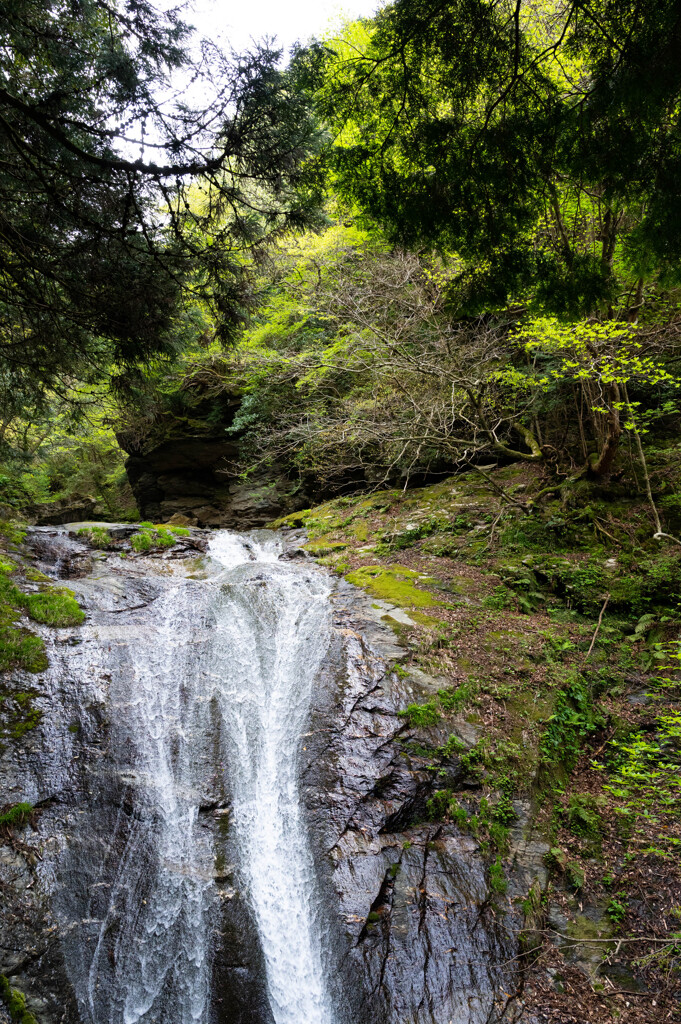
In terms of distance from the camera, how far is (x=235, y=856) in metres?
4.66

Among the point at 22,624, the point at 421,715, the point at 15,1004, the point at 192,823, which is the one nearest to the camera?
the point at 15,1004

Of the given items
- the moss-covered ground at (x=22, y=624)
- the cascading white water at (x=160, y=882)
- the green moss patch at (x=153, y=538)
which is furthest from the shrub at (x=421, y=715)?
the green moss patch at (x=153, y=538)

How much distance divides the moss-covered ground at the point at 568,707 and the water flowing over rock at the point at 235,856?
452 mm

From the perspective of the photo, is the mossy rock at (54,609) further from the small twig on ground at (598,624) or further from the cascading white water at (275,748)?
the small twig on ground at (598,624)

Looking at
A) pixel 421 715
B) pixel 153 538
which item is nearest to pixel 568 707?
pixel 421 715

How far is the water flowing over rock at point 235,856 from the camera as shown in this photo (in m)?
3.81

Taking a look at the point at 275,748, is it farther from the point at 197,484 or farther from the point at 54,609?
the point at 197,484

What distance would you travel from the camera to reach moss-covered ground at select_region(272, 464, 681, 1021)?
13.1 ft

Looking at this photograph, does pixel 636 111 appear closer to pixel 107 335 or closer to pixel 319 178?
pixel 319 178

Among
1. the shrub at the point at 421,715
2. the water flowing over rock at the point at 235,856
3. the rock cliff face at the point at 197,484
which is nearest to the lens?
the water flowing over rock at the point at 235,856

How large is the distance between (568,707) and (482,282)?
500cm

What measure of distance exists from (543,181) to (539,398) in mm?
6892

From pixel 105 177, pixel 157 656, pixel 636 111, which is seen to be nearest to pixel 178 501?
pixel 157 656

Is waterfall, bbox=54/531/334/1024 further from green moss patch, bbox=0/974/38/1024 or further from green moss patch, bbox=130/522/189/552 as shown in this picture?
green moss patch, bbox=130/522/189/552
